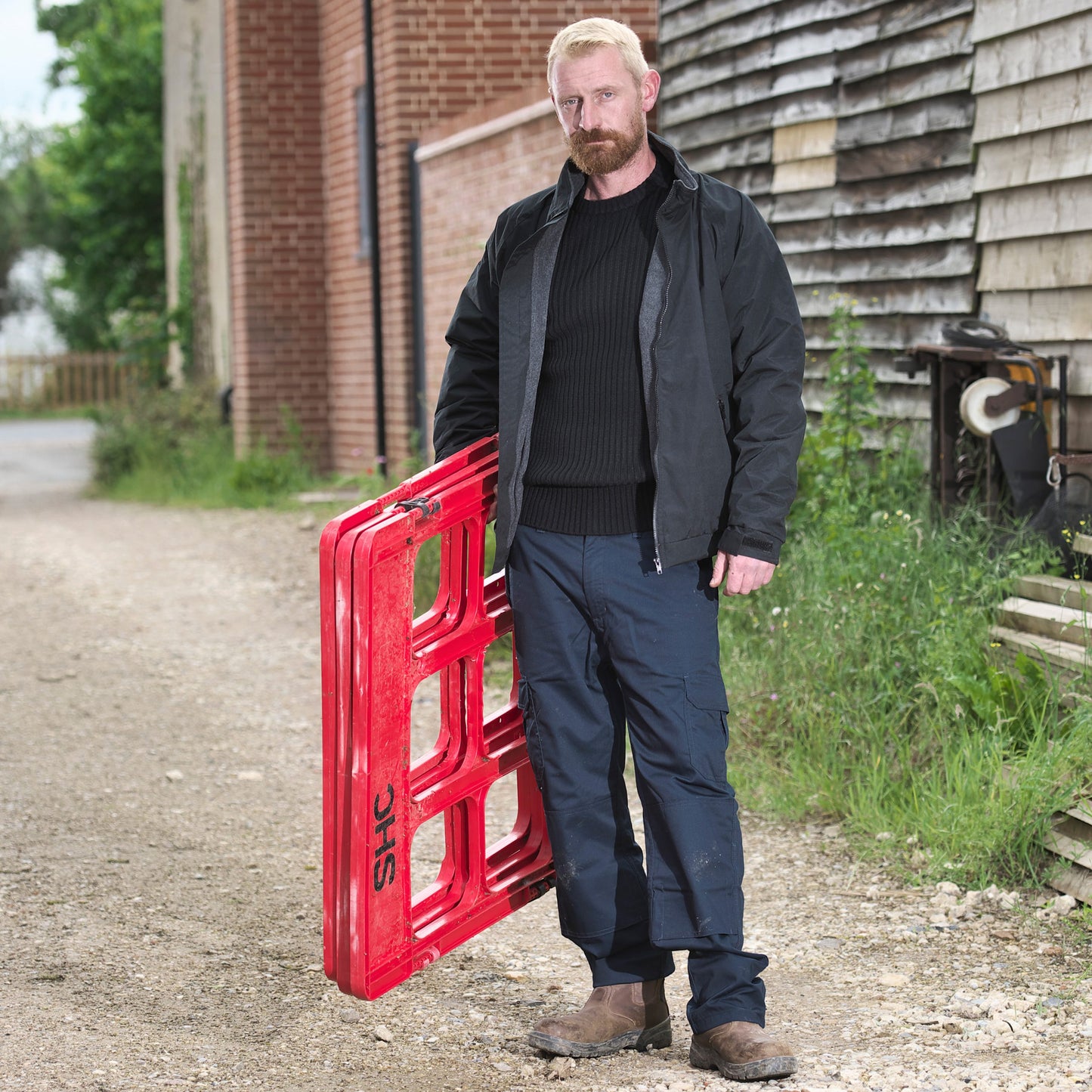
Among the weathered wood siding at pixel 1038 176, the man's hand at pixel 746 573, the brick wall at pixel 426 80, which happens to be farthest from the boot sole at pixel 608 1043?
the brick wall at pixel 426 80

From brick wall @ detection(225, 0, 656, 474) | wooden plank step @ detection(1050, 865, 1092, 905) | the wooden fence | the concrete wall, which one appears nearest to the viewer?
wooden plank step @ detection(1050, 865, 1092, 905)

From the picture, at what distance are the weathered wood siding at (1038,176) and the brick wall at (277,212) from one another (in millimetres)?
8749

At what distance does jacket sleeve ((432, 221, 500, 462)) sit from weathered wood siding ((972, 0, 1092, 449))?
284 cm

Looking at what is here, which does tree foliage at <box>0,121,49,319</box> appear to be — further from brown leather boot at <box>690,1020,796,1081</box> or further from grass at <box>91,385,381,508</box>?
brown leather boot at <box>690,1020,796,1081</box>

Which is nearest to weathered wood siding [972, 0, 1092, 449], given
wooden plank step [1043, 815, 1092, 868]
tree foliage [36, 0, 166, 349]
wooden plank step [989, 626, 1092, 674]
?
wooden plank step [989, 626, 1092, 674]

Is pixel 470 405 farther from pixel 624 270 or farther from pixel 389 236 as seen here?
pixel 389 236

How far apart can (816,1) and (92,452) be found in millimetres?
9815

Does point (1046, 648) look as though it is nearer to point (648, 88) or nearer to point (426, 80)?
point (648, 88)

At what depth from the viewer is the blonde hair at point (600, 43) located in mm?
3002

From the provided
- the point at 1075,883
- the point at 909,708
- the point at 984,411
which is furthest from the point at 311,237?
the point at 1075,883

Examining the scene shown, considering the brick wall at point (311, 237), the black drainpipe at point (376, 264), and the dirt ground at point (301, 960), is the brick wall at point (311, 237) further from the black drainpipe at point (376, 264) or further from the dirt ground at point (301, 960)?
the dirt ground at point (301, 960)

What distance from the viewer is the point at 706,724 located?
3.05 metres

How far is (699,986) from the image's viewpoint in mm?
3121

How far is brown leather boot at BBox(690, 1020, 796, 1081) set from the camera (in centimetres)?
301
